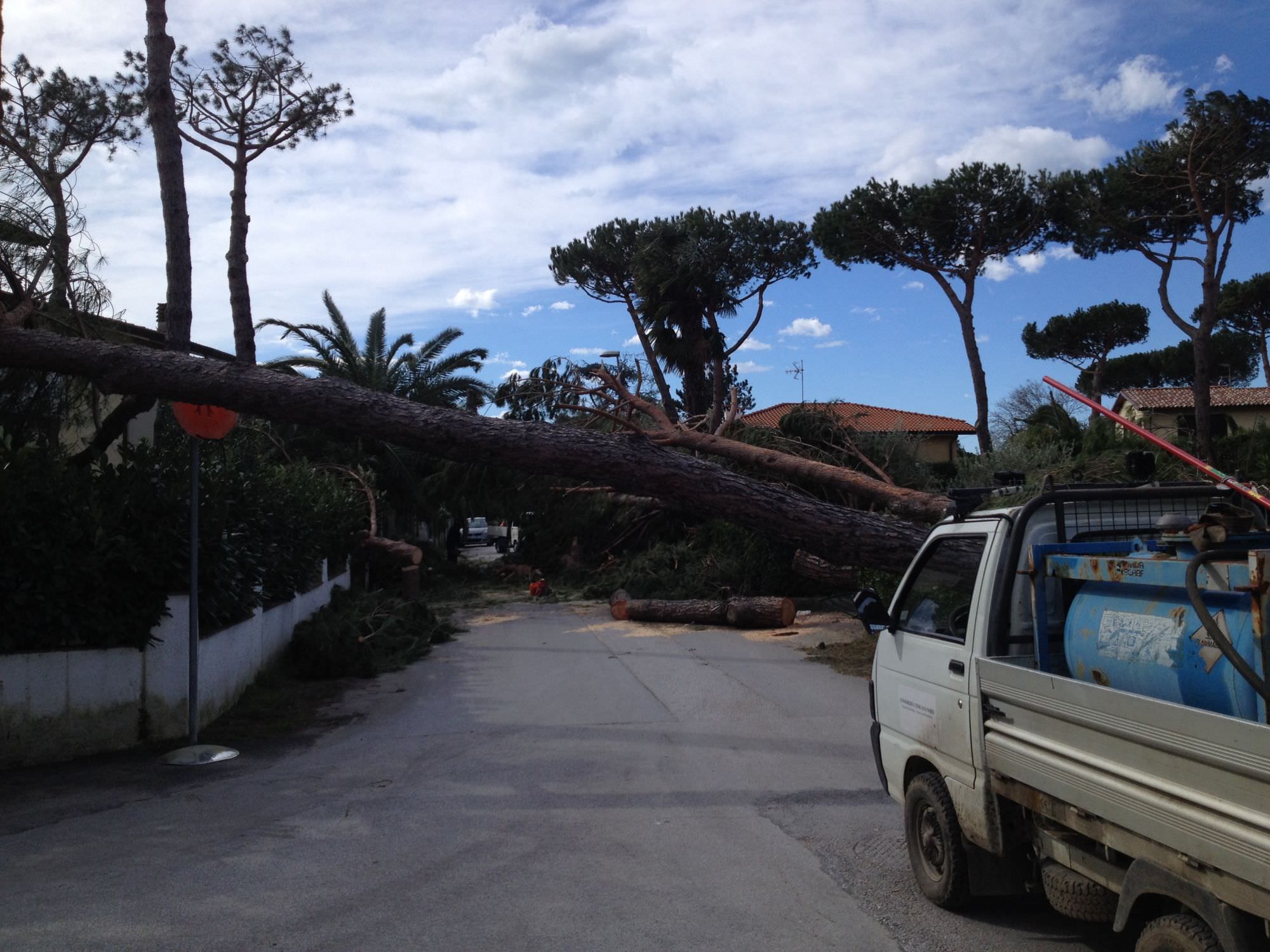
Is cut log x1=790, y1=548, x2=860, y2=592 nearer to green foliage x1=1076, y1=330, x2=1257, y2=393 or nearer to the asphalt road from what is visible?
the asphalt road

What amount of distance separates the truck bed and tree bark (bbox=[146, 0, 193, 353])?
9.39m

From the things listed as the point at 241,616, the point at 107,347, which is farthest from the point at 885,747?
the point at 107,347

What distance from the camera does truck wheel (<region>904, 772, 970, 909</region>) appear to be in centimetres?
457

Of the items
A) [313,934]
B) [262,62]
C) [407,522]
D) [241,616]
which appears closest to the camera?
[313,934]

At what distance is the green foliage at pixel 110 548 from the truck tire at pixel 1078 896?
7.05 meters

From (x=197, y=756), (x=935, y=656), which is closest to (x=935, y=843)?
(x=935, y=656)

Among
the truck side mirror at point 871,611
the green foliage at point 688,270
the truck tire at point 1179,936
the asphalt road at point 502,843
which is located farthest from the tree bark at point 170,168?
the green foliage at point 688,270

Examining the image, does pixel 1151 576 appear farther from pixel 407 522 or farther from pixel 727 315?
pixel 727 315

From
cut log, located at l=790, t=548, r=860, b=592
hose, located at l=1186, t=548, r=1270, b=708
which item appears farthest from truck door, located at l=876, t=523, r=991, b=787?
cut log, located at l=790, t=548, r=860, b=592

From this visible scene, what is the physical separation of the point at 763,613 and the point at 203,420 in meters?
10.5

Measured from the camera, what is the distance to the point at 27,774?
7488 mm

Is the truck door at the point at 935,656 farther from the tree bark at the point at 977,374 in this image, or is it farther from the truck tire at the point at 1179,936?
the tree bark at the point at 977,374

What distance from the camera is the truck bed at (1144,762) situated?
9.04ft

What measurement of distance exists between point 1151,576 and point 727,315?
2820cm
